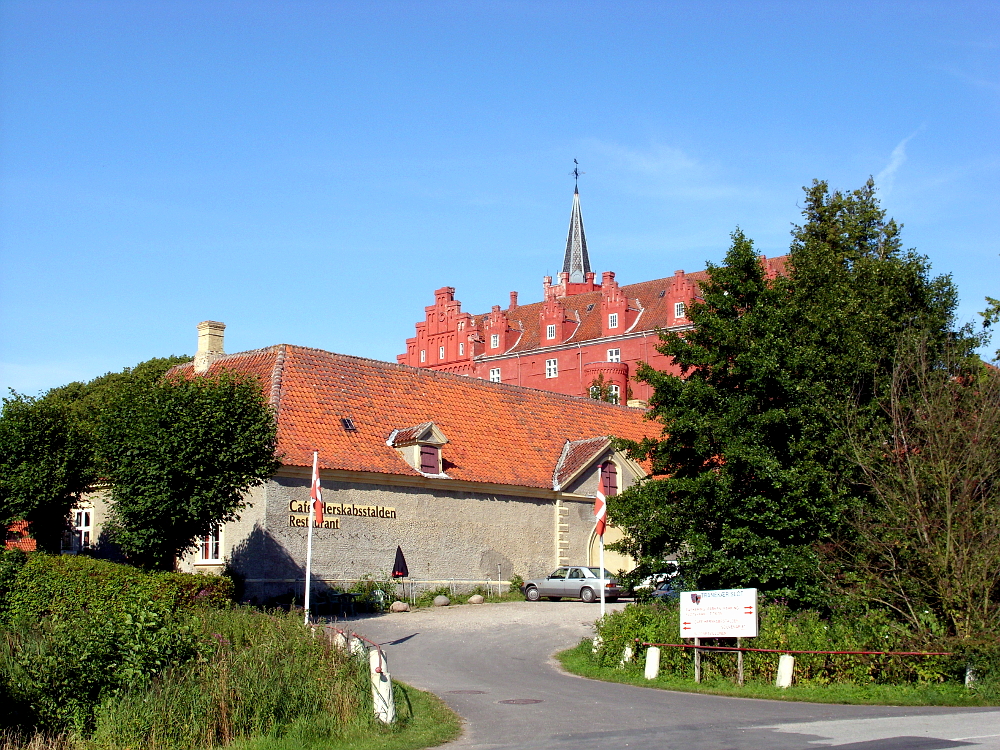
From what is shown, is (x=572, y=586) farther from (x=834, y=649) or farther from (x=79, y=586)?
(x=79, y=586)

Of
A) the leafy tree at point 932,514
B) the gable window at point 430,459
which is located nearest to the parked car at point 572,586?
the gable window at point 430,459

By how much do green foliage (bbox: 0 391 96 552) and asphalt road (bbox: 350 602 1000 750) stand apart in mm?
10837

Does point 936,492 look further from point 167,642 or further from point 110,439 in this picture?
point 110,439

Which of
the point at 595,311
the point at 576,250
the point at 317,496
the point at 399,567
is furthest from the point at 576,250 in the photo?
the point at 317,496

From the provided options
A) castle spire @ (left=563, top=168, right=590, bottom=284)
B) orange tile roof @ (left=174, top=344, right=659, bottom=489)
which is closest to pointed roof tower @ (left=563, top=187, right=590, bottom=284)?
castle spire @ (left=563, top=168, right=590, bottom=284)

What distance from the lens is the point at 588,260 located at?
348 feet

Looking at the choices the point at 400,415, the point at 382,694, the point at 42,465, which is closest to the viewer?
the point at 382,694

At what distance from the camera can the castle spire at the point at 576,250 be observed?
105 m

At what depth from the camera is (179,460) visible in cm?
2636

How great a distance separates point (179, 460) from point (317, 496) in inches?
166

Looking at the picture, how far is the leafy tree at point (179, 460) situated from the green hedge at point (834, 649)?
36.1 ft

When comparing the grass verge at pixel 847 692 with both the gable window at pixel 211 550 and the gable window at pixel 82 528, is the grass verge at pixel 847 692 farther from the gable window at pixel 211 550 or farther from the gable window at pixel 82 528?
the gable window at pixel 82 528

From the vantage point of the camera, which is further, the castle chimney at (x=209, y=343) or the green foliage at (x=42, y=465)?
the castle chimney at (x=209, y=343)

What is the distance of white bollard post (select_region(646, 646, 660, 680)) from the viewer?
20297 millimetres
